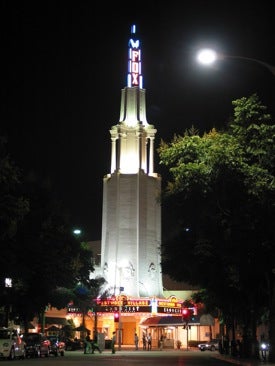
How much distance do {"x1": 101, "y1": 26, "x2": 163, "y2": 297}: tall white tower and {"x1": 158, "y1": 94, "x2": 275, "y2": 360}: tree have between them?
198 ft

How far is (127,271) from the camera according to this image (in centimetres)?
9556

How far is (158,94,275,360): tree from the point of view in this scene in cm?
2902

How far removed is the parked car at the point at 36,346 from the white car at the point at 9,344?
387cm

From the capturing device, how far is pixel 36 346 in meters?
46.0

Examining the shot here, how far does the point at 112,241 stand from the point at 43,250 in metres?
47.7

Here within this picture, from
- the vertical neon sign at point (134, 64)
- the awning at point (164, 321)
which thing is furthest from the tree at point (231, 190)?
the vertical neon sign at point (134, 64)

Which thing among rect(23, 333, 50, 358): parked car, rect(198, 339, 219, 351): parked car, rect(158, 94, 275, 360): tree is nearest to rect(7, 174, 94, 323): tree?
rect(23, 333, 50, 358): parked car

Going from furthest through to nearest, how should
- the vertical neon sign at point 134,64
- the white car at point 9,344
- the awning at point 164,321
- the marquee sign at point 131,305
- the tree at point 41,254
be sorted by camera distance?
1. the vertical neon sign at point 134,64
2. the marquee sign at point 131,305
3. the awning at point 164,321
4. the tree at point 41,254
5. the white car at point 9,344

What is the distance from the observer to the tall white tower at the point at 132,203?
96.1 m

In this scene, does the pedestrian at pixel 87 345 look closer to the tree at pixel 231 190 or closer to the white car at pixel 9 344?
the white car at pixel 9 344

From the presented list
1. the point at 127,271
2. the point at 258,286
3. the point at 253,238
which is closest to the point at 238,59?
the point at 253,238

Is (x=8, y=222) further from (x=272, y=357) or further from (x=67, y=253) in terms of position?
(x=67, y=253)

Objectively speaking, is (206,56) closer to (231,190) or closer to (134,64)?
(231,190)

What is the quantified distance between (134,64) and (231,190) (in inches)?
2899
